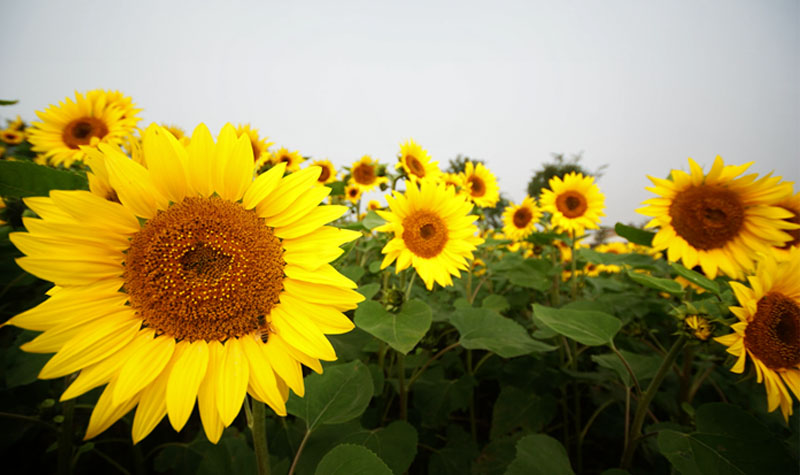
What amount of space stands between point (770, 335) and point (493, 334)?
108 centimetres

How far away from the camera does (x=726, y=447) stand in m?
1.19

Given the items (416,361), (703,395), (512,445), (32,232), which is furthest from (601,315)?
(32,232)

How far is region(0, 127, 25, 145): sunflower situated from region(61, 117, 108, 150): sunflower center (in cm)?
283

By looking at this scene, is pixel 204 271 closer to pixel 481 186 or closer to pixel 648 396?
pixel 648 396

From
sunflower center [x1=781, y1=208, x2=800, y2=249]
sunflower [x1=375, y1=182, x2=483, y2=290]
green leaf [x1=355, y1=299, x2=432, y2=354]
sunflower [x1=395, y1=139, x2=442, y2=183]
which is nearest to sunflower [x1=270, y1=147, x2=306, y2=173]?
sunflower [x1=395, y1=139, x2=442, y2=183]

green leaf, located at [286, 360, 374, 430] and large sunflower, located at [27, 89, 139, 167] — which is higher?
large sunflower, located at [27, 89, 139, 167]

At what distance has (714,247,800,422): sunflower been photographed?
1.11 meters

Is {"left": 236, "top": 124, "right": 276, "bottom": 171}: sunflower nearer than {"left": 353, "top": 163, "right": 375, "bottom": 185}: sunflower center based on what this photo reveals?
Yes

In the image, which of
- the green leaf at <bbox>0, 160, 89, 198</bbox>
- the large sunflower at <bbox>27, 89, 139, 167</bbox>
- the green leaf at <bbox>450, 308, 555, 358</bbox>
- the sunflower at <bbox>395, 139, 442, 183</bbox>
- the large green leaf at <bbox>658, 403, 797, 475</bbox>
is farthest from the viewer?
the sunflower at <bbox>395, 139, 442, 183</bbox>

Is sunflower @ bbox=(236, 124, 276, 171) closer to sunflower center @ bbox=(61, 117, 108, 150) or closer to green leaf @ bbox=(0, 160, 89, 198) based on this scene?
sunflower center @ bbox=(61, 117, 108, 150)

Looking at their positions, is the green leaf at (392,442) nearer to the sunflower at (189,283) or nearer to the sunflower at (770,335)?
the sunflower at (189,283)

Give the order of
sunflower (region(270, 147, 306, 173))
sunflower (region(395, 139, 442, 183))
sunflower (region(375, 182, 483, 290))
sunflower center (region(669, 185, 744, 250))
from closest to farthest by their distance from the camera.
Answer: sunflower center (region(669, 185, 744, 250)) < sunflower (region(375, 182, 483, 290)) < sunflower (region(395, 139, 442, 183)) < sunflower (region(270, 147, 306, 173))

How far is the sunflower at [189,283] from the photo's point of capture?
74cm

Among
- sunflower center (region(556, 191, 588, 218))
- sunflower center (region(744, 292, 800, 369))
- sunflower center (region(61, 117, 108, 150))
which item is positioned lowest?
sunflower center (region(744, 292, 800, 369))
